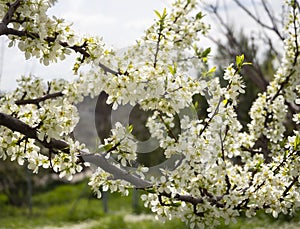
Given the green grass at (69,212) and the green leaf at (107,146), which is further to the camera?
the green grass at (69,212)

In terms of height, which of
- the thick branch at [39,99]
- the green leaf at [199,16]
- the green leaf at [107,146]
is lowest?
the green leaf at [107,146]

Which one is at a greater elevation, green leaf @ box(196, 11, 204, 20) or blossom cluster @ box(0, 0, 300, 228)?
green leaf @ box(196, 11, 204, 20)

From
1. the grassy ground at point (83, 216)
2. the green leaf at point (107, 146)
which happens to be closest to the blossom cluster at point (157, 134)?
the green leaf at point (107, 146)

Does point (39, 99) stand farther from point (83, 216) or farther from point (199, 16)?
point (83, 216)

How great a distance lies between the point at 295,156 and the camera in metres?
2.11

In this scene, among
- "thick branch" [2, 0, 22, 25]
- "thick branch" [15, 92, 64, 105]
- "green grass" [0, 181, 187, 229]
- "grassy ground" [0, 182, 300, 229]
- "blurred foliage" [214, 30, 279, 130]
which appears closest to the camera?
"thick branch" [2, 0, 22, 25]

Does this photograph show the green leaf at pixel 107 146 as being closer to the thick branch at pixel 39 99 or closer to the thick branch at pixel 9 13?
the thick branch at pixel 9 13

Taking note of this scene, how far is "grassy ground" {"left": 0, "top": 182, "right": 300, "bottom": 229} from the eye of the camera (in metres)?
7.86

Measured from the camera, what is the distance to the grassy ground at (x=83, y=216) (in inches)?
309

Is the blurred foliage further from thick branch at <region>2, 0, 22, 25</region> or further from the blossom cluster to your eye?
thick branch at <region>2, 0, 22, 25</region>

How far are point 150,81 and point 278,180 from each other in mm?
819

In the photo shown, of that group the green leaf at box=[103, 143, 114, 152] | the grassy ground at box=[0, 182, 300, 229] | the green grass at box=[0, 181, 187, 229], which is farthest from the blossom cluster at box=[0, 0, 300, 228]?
the green grass at box=[0, 181, 187, 229]

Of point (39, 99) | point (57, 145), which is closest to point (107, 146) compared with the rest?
point (57, 145)

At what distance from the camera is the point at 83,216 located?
10.5 metres
